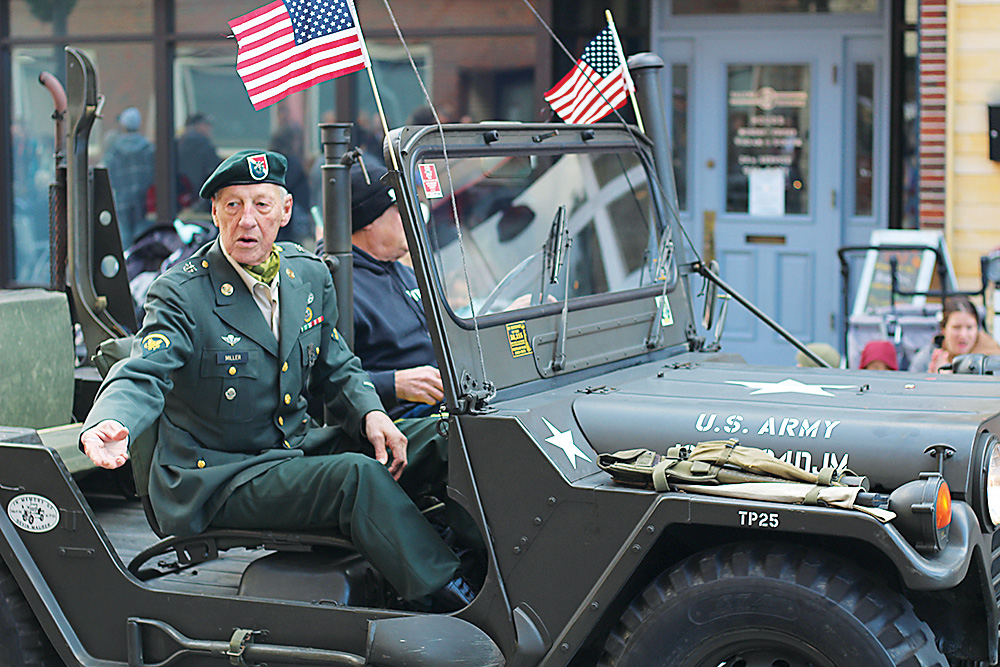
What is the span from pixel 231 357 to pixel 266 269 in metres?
0.27

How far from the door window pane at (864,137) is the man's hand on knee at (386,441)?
6301 millimetres

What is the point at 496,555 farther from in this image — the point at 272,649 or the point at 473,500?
the point at 272,649

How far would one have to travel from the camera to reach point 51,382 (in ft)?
14.9

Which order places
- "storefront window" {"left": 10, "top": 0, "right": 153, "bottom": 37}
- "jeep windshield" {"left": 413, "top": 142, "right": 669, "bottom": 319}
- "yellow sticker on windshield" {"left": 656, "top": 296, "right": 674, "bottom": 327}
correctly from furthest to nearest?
"storefront window" {"left": 10, "top": 0, "right": 153, "bottom": 37} < "yellow sticker on windshield" {"left": 656, "top": 296, "right": 674, "bottom": 327} < "jeep windshield" {"left": 413, "top": 142, "right": 669, "bottom": 319}

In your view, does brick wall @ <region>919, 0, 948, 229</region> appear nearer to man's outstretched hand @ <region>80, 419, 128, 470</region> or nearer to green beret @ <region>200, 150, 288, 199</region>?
green beret @ <region>200, 150, 288, 199</region>

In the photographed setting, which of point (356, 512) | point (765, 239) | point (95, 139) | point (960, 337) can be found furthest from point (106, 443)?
point (95, 139)

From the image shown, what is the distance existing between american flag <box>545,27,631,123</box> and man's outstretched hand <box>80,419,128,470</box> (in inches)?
77.2

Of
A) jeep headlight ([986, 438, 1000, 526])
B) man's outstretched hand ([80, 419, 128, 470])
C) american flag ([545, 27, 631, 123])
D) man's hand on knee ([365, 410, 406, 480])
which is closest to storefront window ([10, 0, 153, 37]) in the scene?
american flag ([545, 27, 631, 123])

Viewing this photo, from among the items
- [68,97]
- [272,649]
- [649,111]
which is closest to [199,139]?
[68,97]

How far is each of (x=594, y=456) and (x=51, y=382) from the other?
2.16 meters

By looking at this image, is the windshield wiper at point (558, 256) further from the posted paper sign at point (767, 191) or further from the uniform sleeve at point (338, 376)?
the posted paper sign at point (767, 191)

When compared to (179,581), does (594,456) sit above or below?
above

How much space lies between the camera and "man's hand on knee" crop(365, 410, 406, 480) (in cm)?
360

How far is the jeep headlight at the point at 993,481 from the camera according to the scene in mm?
3016
